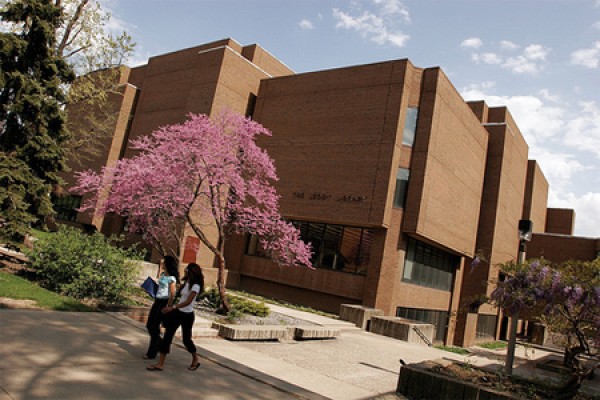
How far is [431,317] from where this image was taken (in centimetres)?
2992

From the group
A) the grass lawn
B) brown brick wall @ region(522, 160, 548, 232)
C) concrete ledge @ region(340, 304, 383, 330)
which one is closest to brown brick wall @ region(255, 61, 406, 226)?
concrete ledge @ region(340, 304, 383, 330)

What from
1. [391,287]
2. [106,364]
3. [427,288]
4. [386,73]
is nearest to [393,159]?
[386,73]

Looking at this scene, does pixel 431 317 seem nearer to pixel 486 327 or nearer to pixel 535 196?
pixel 486 327

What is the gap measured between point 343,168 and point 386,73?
5850 mm

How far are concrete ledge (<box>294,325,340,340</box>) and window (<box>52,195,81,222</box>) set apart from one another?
28.8 m

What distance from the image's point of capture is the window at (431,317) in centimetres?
2662

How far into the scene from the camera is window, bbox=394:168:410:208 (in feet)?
80.9

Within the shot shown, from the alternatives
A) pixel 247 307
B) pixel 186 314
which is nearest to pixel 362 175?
pixel 247 307

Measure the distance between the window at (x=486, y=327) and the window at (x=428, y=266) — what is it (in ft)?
23.1

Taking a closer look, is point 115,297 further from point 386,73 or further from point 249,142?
point 386,73

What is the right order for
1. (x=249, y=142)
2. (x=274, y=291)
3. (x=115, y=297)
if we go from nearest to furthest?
(x=115, y=297) < (x=249, y=142) < (x=274, y=291)

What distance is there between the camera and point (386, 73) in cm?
2570

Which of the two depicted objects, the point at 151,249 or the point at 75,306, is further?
the point at 151,249

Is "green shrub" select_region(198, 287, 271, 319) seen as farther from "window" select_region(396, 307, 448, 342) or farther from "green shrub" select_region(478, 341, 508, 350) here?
"green shrub" select_region(478, 341, 508, 350)
